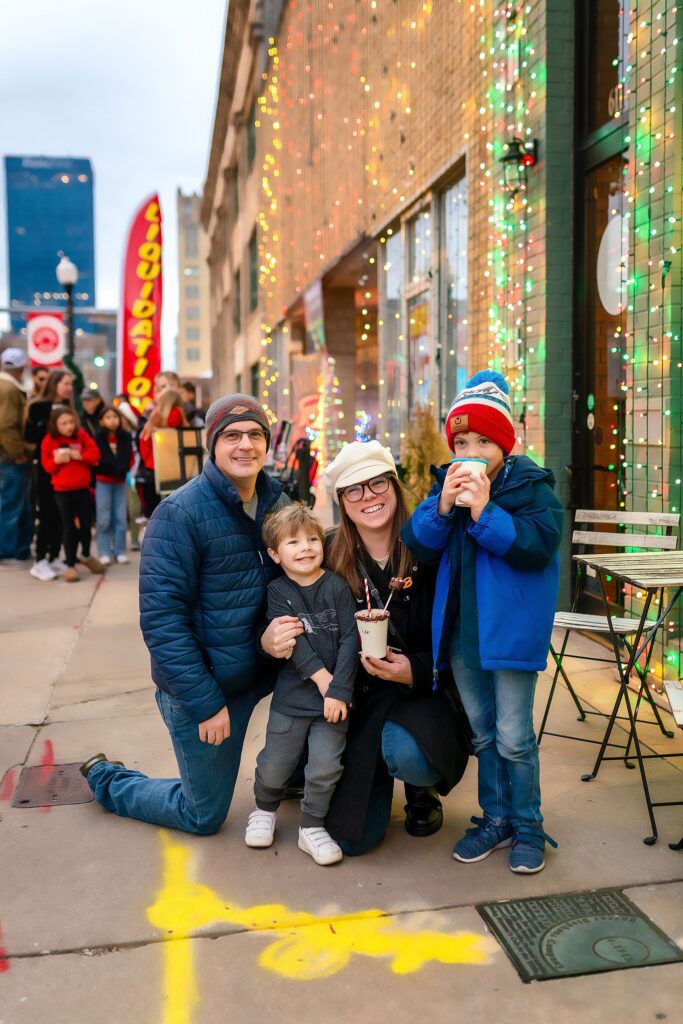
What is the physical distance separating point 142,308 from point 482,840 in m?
12.9

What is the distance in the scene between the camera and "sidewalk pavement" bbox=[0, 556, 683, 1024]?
2590 mm

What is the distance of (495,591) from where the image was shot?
3244 millimetres

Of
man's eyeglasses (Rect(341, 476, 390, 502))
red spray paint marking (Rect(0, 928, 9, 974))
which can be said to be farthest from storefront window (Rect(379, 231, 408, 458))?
red spray paint marking (Rect(0, 928, 9, 974))

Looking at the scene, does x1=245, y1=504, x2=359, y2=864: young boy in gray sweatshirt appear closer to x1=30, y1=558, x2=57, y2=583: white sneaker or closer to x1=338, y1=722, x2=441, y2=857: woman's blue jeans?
x1=338, y1=722, x2=441, y2=857: woman's blue jeans

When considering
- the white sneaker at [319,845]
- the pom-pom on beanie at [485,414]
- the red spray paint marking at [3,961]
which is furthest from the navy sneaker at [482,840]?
the red spray paint marking at [3,961]

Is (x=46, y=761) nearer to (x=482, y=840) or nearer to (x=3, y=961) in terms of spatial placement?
(x=3, y=961)

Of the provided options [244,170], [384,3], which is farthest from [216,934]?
[244,170]

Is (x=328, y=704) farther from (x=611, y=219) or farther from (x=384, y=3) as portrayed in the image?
(x=384, y=3)

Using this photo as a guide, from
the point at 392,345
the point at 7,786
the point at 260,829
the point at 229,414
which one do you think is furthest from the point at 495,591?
the point at 392,345

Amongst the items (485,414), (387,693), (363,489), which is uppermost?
(485,414)

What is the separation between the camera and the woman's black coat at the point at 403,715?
3.43 meters

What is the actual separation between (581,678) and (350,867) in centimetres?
250

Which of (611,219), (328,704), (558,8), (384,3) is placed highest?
(384,3)

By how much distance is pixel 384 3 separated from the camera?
34.7 feet
